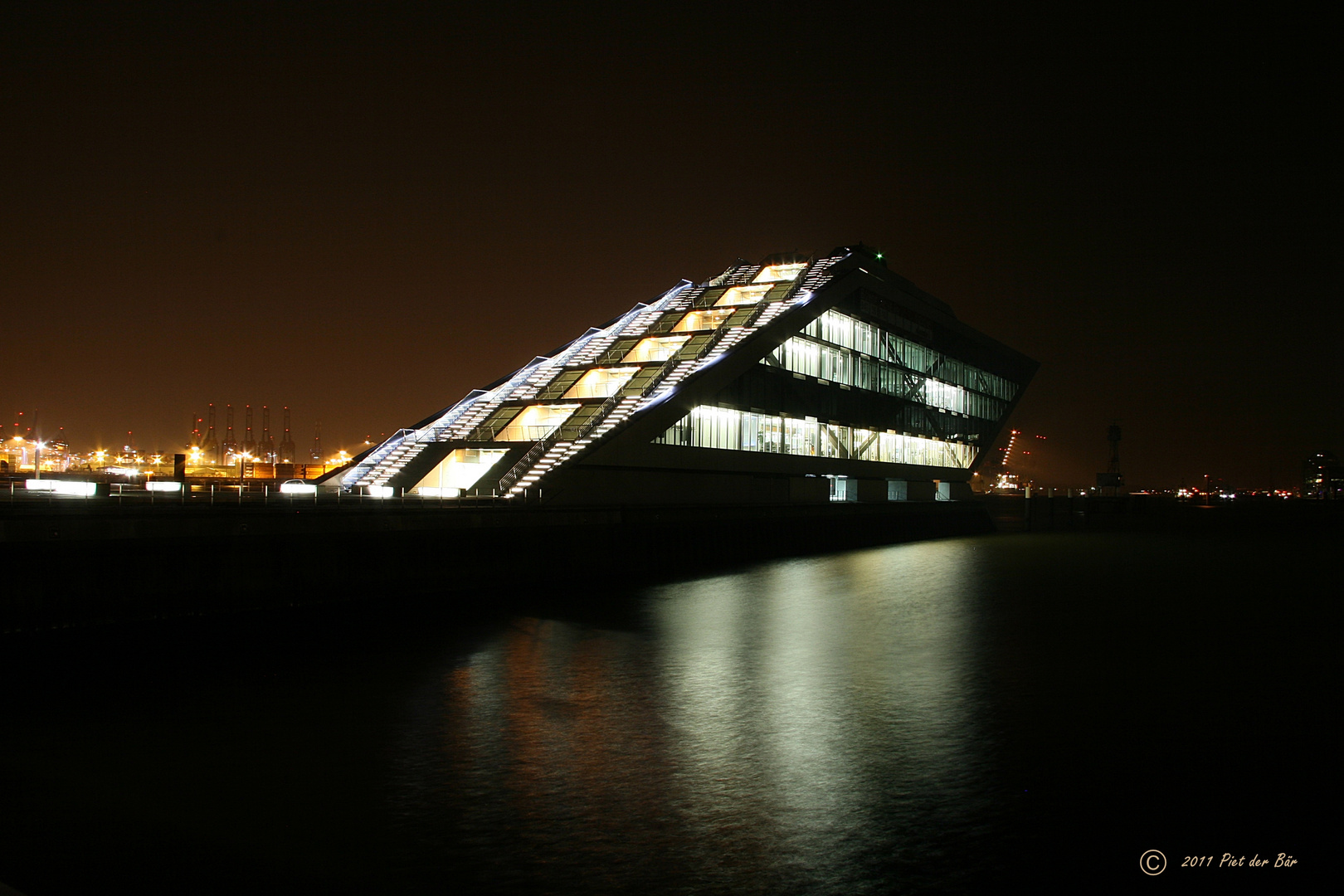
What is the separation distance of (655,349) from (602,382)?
357cm

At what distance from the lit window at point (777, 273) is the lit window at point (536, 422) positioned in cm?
1883

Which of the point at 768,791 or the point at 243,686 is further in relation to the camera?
the point at 243,686

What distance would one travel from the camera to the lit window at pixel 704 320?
2073 inches

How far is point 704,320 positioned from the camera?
5325 cm

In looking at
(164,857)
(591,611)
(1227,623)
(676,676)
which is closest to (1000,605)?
(1227,623)

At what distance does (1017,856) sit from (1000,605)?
72.2 feet

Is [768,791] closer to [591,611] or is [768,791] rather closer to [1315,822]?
[1315,822]

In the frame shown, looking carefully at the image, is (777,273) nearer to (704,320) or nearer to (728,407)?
(704,320)

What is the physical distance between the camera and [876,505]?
5859 cm

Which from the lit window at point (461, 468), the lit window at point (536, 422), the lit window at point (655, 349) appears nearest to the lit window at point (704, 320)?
the lit window at point (655, 349)

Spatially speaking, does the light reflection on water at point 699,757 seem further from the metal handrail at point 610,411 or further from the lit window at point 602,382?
the lit window at point 602,382

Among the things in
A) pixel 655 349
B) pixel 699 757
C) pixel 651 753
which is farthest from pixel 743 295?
pixel 699 757

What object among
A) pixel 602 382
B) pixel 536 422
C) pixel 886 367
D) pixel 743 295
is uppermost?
pixel 743 295

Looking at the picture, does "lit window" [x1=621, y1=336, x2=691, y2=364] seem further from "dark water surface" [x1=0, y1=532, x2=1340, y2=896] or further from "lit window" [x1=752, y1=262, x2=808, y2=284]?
"dark water surface" [x1=0, y1=532, x2=1340, y2=896]
